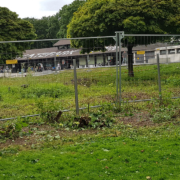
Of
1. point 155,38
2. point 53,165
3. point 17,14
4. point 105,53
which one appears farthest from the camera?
point 17,14

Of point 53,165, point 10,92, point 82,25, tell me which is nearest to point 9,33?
point 82,25

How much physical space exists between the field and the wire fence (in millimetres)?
36

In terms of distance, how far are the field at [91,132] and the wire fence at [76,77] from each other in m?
0.04

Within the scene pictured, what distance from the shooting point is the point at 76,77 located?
7.90 meters

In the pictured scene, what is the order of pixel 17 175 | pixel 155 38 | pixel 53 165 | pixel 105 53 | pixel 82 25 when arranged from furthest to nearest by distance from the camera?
1. pixel 82 25
2. pixel 155 38
3. pixel 105 53
4. pixel 53 165
5. pixel 17 175

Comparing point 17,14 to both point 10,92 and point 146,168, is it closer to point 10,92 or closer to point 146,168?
point 10,92

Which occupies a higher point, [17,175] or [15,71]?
[15,71]

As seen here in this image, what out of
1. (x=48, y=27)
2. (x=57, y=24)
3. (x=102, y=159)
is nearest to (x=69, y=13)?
(x=57, y=24)

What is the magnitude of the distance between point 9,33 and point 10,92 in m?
19.6

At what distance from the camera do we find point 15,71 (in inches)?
326

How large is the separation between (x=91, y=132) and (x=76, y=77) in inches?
73.7

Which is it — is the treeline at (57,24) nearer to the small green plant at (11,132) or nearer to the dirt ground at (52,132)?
the dirt ground at (52,132)

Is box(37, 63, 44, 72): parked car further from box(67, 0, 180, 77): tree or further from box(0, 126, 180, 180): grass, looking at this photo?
box(67, 0, 180, 77): tree

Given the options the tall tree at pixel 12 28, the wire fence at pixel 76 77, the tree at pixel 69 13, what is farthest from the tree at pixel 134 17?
the tree at pixel 69 13
